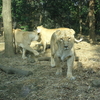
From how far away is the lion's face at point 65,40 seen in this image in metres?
4.25

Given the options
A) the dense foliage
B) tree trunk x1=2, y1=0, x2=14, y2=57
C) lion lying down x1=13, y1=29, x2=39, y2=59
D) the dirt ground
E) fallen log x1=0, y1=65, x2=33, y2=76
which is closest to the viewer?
the dirt ground

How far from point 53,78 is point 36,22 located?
1058 cm

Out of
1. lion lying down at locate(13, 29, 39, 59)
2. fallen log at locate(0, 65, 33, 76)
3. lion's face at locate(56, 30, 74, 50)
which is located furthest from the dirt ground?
lion lying down at locate(13, 29, 39, 59)

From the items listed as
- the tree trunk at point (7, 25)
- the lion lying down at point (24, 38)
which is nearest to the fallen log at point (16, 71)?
the tree trunk at point (7, 25)

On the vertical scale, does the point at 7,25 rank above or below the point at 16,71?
above

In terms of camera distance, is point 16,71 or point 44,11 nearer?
point 16,71

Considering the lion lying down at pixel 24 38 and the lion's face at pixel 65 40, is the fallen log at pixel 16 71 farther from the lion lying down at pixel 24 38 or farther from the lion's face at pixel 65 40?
the lion lying down at pixel 24 38

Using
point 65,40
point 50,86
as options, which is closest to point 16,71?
point 50,86

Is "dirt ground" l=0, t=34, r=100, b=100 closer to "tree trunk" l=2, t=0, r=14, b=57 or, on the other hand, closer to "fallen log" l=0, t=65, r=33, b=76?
"fallen log" l=0, t=65, r=33, b=76

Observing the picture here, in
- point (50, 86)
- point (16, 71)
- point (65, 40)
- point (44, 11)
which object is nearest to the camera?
point (50, 86)

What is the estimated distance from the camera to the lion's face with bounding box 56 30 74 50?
Answer: 4.25m

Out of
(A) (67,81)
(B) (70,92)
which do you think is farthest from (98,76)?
(B) (70,92)

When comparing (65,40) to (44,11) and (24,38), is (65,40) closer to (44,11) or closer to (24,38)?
(24,38)

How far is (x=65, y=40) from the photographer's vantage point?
4.24 meters
